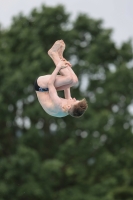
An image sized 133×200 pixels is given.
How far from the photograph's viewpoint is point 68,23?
1420 inches

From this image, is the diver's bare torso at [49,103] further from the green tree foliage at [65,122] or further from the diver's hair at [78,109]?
the green tree foliage at [65,122]

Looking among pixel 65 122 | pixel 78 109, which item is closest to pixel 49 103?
pixel 78 109

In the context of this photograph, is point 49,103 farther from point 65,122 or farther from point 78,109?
point 65,122

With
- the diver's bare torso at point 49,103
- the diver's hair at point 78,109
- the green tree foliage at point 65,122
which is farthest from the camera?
the green tree foliage at point 65,122

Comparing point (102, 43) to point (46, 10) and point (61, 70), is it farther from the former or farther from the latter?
point (61, 70)

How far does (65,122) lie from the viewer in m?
35.8

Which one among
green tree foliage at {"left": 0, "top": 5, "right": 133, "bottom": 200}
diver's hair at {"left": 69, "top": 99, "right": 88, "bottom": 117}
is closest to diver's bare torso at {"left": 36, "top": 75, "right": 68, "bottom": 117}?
diver's hair at {"left": 69, "top": 99, "right": 88, "bottom": 117}

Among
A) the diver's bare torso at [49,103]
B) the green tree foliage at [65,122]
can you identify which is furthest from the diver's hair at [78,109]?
the green tree foliage at [65,122]

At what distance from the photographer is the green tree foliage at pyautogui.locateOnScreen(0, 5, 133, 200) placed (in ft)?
111

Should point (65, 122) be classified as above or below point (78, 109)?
above

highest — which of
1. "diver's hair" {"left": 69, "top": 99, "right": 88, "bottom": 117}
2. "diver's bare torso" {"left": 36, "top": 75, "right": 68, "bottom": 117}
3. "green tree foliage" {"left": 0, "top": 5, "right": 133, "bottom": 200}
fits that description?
"green tree foliage" {"left": 0, "top": 5, "right": 133, "bottom": 200}

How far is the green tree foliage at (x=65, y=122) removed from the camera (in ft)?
111

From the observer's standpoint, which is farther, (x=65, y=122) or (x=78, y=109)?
(x=65, y=122)

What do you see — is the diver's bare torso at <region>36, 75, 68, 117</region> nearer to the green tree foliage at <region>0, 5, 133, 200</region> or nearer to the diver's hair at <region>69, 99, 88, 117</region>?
the diver's hair at <region>69, 99, 88, 117</region>
